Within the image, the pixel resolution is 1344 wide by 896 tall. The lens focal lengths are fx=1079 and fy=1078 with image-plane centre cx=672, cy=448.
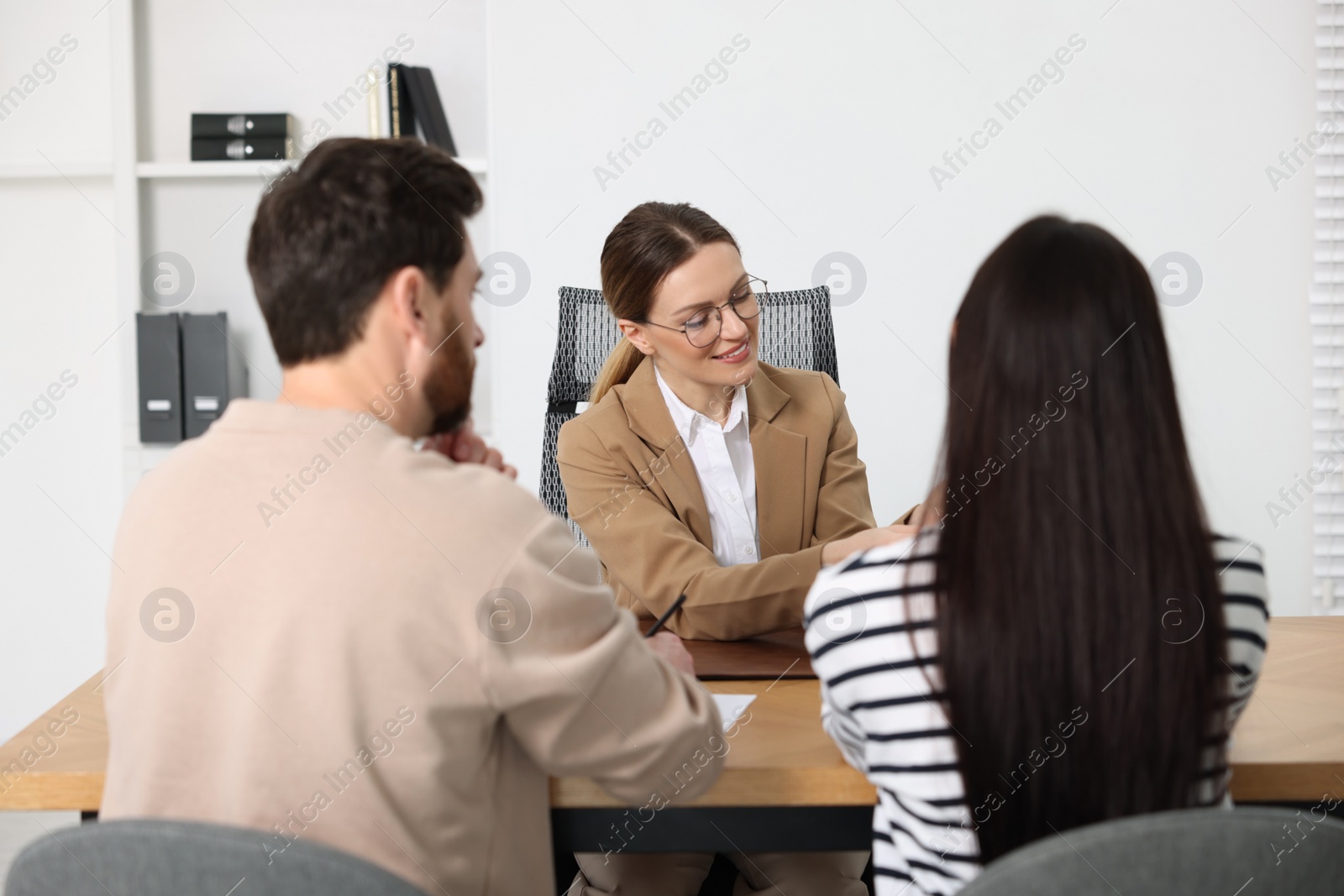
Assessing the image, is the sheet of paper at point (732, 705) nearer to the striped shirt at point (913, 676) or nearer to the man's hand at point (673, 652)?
the man's hand at point (673, 652)

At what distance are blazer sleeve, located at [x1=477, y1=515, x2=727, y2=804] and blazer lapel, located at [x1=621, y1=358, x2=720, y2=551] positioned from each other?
853mm

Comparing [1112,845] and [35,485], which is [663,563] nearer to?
[1112,845]

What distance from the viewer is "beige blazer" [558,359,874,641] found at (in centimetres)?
156

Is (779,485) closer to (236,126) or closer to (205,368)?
(205,368)

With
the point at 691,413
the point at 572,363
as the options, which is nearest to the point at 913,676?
the point at 691,413

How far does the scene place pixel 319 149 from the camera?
0.99 metres

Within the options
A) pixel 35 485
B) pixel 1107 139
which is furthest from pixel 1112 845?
pixel 35 485

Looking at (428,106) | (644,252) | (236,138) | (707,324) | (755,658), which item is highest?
(428,106)

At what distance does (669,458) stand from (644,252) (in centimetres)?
38

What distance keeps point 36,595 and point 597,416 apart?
2.32m

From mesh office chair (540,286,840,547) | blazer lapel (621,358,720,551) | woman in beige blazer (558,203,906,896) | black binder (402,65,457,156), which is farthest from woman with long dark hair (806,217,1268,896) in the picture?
black binder (402,65,457,156)

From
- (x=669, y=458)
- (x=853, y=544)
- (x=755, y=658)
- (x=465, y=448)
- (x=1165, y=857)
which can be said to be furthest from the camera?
(x=669, y=458)

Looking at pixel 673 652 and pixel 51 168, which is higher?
pixel 51 168

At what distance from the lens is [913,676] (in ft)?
2.89
